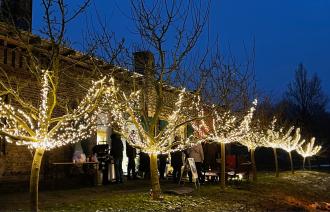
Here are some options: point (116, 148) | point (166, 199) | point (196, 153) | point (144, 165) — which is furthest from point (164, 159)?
point (166, 199)

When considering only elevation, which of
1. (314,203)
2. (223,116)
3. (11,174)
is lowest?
(314,203)

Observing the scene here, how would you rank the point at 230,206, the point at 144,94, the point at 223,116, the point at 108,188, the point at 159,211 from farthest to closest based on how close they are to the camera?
the point at 223,116, the point at 108,188, the point at 144,94, the point at 230,206, the point at 159,211

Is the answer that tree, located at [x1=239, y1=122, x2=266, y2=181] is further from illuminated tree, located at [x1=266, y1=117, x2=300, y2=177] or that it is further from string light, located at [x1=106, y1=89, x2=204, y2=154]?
string light, located at [x1=106, y1=89, x2=204, y2=154]

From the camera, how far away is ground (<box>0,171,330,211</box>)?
12.3 metres

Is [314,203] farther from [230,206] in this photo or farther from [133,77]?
[133,77]

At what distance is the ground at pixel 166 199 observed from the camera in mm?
12258

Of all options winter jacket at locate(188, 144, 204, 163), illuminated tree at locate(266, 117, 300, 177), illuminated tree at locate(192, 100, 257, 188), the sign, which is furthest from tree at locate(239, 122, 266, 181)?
the sign

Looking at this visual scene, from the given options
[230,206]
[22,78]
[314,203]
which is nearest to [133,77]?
[22,78]

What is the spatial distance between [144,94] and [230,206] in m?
4.40

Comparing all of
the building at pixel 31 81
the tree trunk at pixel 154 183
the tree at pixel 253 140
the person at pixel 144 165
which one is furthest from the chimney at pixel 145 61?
the tree at pixel 253 140

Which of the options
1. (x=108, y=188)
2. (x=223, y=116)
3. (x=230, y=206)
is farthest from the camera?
(x=223, y=116)

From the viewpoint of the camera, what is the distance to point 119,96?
48.0ft

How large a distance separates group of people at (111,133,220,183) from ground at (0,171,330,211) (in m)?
0.81

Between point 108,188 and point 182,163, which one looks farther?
point 182,163
